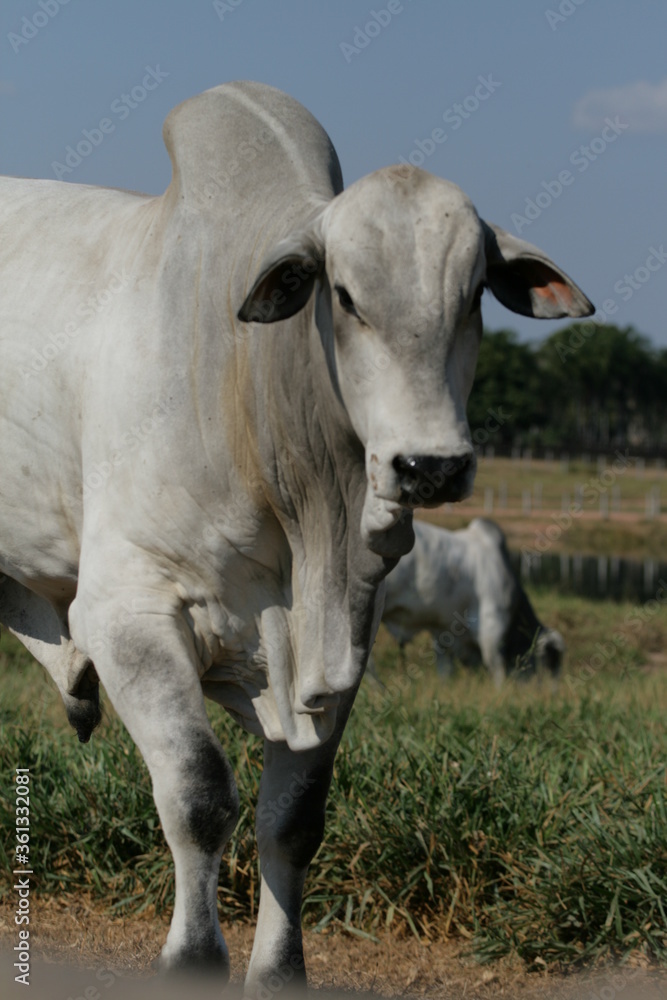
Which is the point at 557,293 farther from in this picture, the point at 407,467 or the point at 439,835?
the point at 439,835

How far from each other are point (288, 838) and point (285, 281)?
1411 mm

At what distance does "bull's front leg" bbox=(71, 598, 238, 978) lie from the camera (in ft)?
9.01

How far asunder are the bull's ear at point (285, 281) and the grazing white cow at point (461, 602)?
846 cm

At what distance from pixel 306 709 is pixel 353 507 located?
50 cm

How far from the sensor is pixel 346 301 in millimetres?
2410

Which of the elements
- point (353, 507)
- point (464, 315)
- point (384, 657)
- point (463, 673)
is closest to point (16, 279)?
point (353, 507)

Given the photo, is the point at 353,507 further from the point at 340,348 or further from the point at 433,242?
the point at 433,242

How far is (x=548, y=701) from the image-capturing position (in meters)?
6.15

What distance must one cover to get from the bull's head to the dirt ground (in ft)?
5.01

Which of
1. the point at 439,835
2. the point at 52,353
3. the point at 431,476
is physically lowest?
the point at 439,835

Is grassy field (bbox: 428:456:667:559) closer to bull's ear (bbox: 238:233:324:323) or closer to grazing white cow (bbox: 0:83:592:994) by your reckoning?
grazing white cow (bbox: 0:83:592:994)

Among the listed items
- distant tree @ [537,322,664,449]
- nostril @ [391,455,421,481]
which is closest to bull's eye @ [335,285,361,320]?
nostril @ [391,455,421,481]

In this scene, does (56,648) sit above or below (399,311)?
below

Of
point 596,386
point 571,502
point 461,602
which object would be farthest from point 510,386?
point 461,602
